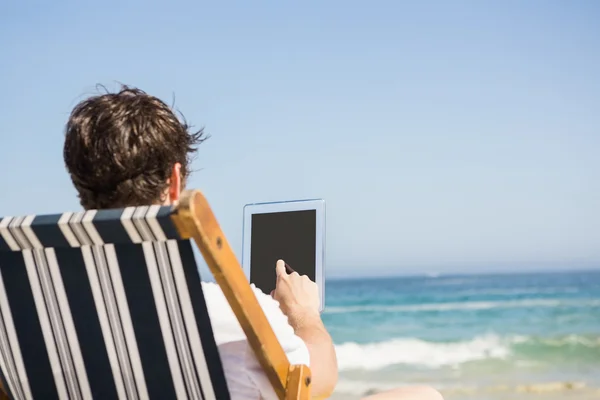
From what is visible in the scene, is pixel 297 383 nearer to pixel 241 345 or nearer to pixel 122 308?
pixel 241 345

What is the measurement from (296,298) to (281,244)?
23.5 inches

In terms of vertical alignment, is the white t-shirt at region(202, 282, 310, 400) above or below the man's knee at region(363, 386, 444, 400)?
above

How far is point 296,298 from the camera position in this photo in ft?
7.59

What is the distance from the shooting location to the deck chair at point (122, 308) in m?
1.76

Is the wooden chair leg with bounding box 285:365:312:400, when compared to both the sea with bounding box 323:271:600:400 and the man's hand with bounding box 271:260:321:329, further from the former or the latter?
the sea with bounding box 323:271:600:400

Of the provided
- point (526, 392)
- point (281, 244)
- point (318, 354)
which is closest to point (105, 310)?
point (318, 354)

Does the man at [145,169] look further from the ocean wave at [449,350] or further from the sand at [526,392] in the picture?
the ocean wave at [449,350]

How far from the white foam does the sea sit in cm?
2

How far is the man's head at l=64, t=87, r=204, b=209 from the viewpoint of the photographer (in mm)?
1987

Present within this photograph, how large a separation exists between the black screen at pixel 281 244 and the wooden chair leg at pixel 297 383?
76cm

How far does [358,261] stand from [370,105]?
25.1 ft

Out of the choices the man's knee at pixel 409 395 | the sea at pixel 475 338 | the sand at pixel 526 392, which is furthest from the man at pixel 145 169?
the sea at pixel 475 338

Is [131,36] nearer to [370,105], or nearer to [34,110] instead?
[34,110]

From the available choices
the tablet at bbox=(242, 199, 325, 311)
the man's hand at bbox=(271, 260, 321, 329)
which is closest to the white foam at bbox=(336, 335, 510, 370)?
the tablet at bbox=(242, 199, 325, 311)
